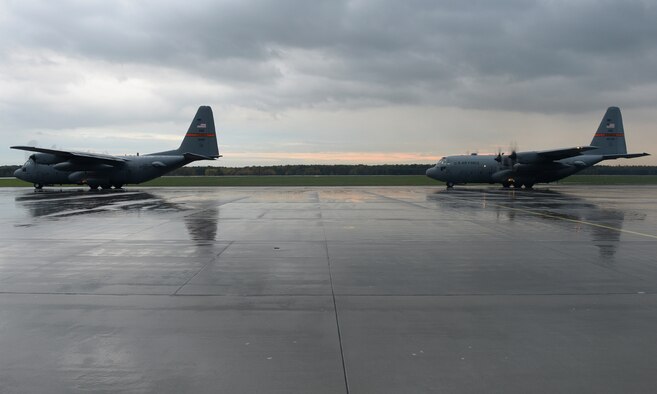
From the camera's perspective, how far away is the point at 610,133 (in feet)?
150

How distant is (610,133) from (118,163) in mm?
47904

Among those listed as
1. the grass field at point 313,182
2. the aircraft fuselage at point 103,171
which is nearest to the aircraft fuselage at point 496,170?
the grass field at point 313,182

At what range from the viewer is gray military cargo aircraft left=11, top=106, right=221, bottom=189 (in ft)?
122

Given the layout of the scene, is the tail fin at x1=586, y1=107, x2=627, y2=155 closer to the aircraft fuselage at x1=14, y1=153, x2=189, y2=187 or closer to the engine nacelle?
the engine nacelle

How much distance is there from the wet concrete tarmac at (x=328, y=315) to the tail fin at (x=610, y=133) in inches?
1598

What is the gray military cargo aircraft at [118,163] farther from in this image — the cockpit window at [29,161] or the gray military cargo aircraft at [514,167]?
the gray military cargo aircraft at [514,167]

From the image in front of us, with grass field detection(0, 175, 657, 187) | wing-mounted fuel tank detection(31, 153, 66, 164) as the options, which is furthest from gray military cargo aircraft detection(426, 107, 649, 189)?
wing-mounted fuel tank detection(31, 153, 66, 164)

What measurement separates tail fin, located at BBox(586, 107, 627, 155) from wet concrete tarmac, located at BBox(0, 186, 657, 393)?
40583 mm

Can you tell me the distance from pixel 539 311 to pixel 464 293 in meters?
1.07

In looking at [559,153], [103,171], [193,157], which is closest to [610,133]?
[559,153]

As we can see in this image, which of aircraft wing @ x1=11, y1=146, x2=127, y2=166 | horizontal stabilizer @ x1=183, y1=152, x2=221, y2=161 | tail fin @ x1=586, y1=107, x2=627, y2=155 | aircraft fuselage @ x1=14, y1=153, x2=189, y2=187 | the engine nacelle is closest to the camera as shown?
aircraft wing @ x1=11, y1=146, x2=127, y2=166

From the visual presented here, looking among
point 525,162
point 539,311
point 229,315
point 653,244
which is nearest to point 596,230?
point 653,244

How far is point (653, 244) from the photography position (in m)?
10.5

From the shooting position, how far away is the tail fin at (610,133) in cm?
4538
